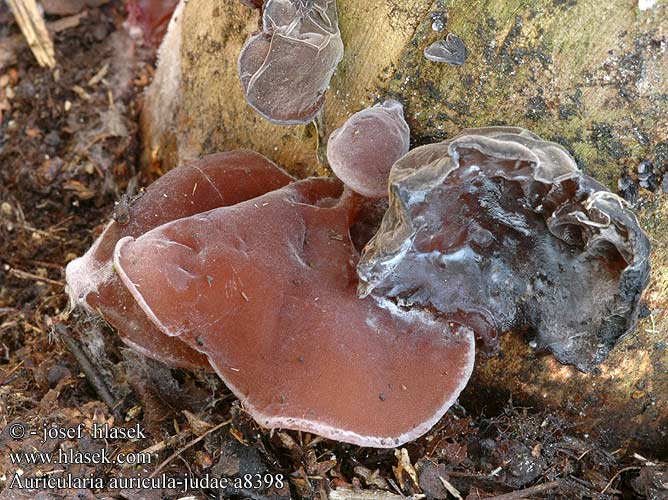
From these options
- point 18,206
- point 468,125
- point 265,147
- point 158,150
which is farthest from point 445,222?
point 18,206

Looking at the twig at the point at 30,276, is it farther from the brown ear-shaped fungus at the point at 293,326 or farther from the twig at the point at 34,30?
the twig at the point at 34,30

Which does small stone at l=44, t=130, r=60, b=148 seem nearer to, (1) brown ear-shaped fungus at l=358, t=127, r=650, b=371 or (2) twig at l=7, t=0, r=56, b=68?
(2) twig at l=7, t=0, r=56, b=68

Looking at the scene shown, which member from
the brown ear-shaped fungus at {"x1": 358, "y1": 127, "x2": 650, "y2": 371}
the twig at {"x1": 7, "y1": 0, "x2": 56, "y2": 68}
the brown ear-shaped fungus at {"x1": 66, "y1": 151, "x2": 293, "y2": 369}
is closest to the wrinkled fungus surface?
the twig at {"x1": 7, "y1": 0, "x2": 56, "y2": 68}

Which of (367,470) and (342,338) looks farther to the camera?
(367,470)

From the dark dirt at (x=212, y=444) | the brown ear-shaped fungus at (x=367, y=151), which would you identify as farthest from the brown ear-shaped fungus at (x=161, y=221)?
the brown ear-shaped fungus at (x=367, y=151)

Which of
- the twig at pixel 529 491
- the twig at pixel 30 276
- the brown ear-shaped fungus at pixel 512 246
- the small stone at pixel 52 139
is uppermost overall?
the brown ear-shaped fungus at pixel 512 246

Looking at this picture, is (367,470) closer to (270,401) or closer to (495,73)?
(270,401)
